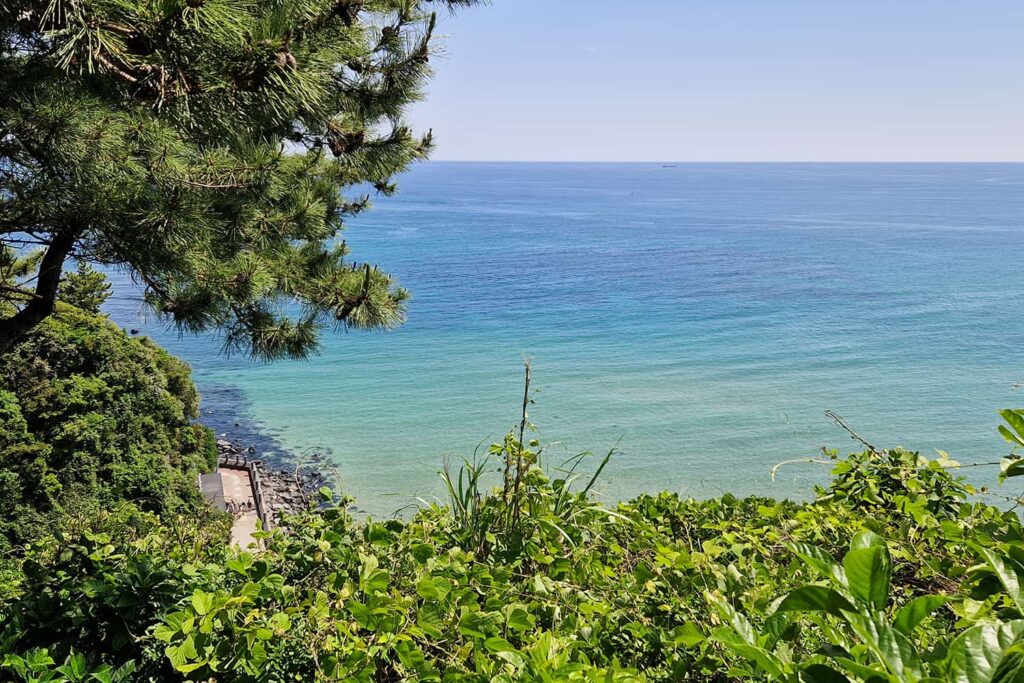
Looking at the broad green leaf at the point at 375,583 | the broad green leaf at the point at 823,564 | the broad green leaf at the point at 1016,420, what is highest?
the broad green leaf at the point at 1016,420

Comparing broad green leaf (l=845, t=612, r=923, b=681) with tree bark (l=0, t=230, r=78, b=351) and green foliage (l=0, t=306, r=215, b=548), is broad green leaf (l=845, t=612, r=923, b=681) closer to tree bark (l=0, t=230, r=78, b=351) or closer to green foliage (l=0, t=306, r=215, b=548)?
tree bark (l=0, t=230, r=78, b=351)

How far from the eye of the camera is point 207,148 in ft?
16.2

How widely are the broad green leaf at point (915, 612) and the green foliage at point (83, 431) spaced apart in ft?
31.9

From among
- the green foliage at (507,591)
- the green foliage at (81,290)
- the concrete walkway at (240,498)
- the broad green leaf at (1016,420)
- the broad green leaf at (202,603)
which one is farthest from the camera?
the concrete walkway at (240,498)

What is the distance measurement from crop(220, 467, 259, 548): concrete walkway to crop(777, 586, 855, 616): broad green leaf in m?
13.4

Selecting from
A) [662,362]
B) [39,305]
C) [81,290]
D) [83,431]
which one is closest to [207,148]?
[39,305]

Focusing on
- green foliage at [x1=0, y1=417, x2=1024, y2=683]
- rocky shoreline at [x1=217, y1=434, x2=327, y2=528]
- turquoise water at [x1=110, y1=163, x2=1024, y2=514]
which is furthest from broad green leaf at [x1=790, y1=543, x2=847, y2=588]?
rocky shoreline at [x1=217, y1=434, x2=327, y2=528]

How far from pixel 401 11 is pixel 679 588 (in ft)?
19.0

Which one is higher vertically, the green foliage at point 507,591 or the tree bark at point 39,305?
the tree bark at point 39,305

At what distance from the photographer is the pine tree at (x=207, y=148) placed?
2.44 m

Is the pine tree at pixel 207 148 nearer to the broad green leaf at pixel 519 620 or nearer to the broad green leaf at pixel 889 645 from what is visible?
the broad green leaf at pixel 519 620

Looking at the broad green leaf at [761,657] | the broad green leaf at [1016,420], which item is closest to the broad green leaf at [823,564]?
the broad green leaf at [761,657]

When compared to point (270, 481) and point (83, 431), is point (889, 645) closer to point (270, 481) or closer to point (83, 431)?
point (83, 431)

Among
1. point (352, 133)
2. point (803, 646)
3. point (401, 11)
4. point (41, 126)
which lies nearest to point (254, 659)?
point (803, 646)
